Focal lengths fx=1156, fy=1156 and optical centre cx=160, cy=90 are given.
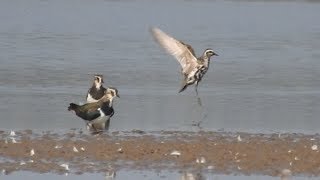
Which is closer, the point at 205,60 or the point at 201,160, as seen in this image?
the point at 201,160

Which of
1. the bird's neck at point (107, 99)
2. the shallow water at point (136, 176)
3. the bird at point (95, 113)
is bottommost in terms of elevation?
the shallow water at point (136, 176)

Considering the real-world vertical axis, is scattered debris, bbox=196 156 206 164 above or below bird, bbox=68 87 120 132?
below

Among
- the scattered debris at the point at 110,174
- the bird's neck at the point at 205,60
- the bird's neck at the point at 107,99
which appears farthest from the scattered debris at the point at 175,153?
the bird's neck at the point at 205,60

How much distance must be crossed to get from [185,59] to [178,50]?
0.72 ft

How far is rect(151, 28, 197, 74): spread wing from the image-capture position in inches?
714

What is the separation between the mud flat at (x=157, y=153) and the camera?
11.6 meters

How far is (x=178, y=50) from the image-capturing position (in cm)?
1819

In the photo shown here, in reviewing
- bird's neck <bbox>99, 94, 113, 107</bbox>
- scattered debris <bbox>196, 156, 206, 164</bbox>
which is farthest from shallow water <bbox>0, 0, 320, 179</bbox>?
scattered debris <bbox>196, 156, 206, 164</bbox>

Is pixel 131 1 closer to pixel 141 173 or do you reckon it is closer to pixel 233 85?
pixel 233 85

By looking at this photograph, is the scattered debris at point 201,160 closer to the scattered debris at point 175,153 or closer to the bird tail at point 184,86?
the scattered debris at point 175,153

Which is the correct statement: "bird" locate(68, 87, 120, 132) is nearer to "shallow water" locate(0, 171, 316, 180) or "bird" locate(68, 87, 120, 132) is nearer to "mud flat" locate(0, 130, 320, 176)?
"mud flat" locate(0, 130, 320, 176)

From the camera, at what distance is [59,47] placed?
79.4 ft

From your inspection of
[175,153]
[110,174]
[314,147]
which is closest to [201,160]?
[175,153]

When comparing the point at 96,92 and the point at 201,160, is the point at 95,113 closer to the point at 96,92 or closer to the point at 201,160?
the point at 96,92
